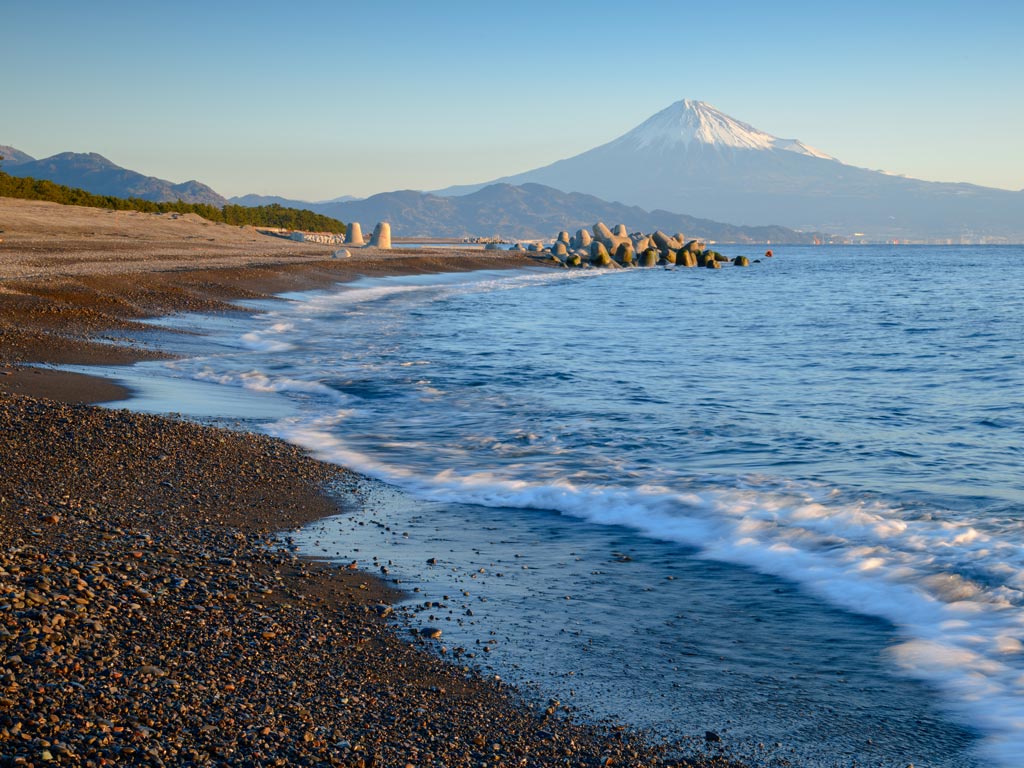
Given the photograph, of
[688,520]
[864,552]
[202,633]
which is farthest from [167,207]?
[202,633]

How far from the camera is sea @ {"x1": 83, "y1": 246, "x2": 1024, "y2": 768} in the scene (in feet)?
15.5

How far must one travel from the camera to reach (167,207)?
68188mm

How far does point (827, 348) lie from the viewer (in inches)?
923

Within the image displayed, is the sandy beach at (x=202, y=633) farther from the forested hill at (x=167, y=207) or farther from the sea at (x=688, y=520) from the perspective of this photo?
the forested hill at (x=167, y=207)

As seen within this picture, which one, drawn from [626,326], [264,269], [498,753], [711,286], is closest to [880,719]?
[498,753]

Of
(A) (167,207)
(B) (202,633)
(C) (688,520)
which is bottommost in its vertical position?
(C) (688,520)

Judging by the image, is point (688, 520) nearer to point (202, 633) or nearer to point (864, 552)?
point (864, 552)

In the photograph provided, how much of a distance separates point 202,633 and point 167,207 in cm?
6925

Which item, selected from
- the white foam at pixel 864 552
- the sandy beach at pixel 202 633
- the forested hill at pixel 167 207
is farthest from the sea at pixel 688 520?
the forested hill at pixel 167 207

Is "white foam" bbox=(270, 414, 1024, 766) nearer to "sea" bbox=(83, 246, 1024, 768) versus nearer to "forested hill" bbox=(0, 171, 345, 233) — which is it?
"sea" bbox=(83, 246, 1024, 768)

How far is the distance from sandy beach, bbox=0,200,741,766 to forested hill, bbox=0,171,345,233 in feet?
155

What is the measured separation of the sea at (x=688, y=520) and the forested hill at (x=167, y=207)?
39300mm

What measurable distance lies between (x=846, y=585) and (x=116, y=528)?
5057 millimetres

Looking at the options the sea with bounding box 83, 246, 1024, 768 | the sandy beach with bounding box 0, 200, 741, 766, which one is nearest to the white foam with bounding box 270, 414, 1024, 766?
the sea with bounding box 83, 246, 1024, 768
